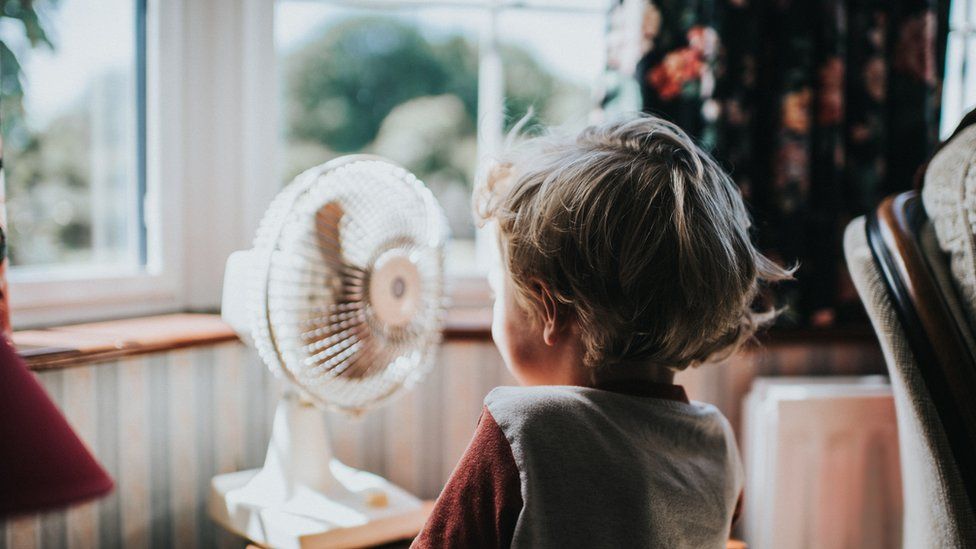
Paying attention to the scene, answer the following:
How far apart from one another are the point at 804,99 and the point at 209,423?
1.28 m

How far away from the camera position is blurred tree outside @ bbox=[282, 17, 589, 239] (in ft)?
5.16

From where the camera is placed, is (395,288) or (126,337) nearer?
(395,288)

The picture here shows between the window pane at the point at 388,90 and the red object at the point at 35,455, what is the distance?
1054 mm

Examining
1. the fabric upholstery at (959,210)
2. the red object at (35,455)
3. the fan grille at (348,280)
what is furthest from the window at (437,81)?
the red object at (35,455)

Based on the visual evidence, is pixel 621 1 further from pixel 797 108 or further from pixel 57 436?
pixel 57 436

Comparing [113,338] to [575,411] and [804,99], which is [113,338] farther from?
[804,99]

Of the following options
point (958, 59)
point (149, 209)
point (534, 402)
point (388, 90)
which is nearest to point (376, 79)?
point (388, 90)

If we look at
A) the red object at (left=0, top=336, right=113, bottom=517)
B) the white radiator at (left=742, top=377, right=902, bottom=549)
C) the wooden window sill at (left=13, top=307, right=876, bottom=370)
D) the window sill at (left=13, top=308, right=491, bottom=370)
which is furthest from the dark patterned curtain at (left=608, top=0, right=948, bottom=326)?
the red object at (left=0, top=336, right=113, bottom=517)

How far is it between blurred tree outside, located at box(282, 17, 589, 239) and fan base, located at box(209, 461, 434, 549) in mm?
746

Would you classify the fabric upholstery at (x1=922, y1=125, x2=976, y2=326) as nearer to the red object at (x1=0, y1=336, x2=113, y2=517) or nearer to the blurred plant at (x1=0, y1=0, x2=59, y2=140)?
the red object at (x1=0, y1=336, x2=113, y2=517)

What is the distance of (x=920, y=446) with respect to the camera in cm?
87

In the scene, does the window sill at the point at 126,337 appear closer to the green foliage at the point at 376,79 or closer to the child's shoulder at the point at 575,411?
the green foliage at the point at 376,79

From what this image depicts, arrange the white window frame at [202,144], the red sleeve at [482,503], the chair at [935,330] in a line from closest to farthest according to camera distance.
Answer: the red sleeve at [482,503] < the chair at [935,330] < the white window frame at [202,144]

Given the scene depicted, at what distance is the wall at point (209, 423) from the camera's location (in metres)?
1.12
